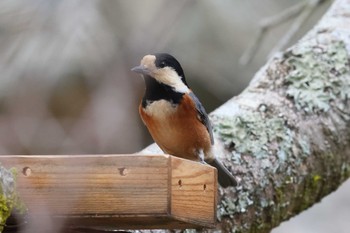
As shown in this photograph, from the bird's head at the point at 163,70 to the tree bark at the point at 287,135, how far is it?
38 cm

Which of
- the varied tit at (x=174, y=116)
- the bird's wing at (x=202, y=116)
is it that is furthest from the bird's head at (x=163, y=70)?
the bird's wing at (x=202, y=116)

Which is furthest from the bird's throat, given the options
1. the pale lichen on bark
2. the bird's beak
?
the pale lichen on bark

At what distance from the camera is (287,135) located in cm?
358

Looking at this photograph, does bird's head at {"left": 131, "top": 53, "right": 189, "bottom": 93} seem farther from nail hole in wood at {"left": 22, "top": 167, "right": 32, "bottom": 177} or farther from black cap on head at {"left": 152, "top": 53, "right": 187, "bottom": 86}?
nail hole in wood at {"left": 22, "top": 167, "right": 32, "bottom": 177}

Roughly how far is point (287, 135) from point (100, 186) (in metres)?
1.32

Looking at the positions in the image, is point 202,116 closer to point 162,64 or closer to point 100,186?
point 162,64

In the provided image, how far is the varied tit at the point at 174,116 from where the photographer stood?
3.10 metres

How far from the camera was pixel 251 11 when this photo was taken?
696 centimetres

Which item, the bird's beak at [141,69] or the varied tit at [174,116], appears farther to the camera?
the varied tit at [174,116]

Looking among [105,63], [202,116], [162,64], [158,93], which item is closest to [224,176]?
[202,116]

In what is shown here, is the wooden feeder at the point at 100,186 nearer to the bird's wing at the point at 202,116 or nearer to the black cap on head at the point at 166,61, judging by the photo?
the black cap on head at the point at 166,61

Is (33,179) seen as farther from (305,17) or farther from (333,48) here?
(305,17)

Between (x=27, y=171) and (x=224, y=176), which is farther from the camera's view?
(x=224, y=176)

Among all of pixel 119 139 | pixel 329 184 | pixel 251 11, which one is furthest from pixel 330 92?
pixel 251 11
